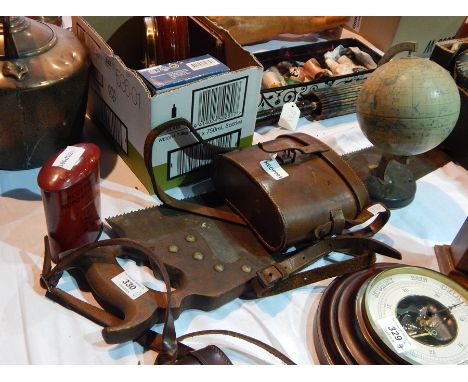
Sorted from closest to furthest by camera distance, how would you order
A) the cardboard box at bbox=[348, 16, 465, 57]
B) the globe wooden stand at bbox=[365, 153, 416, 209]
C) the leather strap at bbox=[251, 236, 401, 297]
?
the leather strap at bbox=[251, 236, 401, 297], the globe wooden stand at bbox=[365, 153, 416, 209], the cardboard box at bbox=[348, 16, 465, 57]

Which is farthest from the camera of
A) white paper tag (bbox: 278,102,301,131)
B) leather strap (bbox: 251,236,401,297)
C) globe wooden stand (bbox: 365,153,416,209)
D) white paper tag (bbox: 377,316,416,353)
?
white paper tag (bbox: 278,102,301,131)

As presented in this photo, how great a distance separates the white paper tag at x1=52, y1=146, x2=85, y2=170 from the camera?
0.88 m

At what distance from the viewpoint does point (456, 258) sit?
102cm

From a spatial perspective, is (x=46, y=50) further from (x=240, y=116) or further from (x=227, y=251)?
(x=227, y=251)

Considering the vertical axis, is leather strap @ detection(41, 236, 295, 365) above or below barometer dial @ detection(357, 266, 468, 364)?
below

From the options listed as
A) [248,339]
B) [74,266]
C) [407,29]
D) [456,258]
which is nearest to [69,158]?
[74,266]

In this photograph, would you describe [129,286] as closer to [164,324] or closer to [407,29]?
[164,324]

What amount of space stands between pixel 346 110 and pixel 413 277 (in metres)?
0.65

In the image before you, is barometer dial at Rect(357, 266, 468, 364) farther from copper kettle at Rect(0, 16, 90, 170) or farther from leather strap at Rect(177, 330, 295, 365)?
copper kettle at Rect(0, 16, 90, 170)

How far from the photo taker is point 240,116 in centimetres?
115

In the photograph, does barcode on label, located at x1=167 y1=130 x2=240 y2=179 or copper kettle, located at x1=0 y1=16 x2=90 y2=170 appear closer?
copper kettle, located at x1=0 y1=16 x2=90 y2=170

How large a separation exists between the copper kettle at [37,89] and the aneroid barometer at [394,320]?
65 centimetres

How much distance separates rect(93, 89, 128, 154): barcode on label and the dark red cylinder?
247 millimetres

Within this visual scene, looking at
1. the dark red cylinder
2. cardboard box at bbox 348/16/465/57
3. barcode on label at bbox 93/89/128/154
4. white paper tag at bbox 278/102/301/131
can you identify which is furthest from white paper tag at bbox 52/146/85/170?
cardboard box at bbox 348/16/465/57
